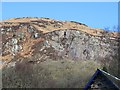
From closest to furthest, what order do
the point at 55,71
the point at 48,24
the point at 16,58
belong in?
the point at 55,71
the point at 16,58
the point at 48,24

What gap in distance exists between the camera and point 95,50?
87062 mm

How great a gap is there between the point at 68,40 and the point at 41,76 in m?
38.4

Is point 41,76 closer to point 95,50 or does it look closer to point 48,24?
point 95,50

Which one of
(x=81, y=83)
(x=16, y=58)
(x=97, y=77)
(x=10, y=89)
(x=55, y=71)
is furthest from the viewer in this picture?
(x=16, y=58)

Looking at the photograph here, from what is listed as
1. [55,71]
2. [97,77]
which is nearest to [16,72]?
[55,71]

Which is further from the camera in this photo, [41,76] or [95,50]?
[95,50]

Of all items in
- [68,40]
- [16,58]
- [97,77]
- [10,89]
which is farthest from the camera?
[68,40]

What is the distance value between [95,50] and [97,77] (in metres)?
70.7

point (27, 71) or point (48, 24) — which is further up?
point (48, 24)

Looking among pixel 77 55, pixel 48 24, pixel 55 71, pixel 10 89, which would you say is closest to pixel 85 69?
pixel 55 71

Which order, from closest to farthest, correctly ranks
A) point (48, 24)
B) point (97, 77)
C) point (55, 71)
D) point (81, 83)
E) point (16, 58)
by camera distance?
1. point (97, 77)
2. point (81, 83)
3. point (55, 71)
4. point (16, 58)
5. point (48, 24)

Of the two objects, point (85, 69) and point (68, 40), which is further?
point (68, 40)

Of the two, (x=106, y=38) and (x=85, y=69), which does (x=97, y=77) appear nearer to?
(x=85, y=69)

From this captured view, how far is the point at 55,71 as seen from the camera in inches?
2184
